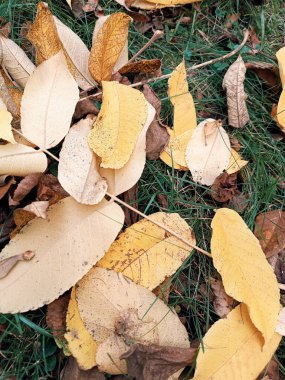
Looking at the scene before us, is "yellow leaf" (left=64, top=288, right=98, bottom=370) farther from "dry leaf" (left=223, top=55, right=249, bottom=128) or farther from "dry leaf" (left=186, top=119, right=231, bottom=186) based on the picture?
"dry leaf" (left=223, top=55, right=249, bottom=128)

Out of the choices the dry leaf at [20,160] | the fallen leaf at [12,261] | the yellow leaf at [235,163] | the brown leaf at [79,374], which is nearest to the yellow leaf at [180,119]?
the yellow leaf at [235,163]

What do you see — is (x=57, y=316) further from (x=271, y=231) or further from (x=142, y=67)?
(x=142, y=67)

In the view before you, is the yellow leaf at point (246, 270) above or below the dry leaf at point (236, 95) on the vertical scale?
below

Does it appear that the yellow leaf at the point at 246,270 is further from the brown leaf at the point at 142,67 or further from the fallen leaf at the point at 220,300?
the brown leaf at the point at 142,67

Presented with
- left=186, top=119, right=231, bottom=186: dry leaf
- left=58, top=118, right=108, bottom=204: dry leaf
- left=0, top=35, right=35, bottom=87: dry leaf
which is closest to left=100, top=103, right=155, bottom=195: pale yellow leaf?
left=58, top=118, right=108, bottom=204: dry leaf

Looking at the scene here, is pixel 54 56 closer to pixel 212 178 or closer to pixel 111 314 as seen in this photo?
pixel 212 178
